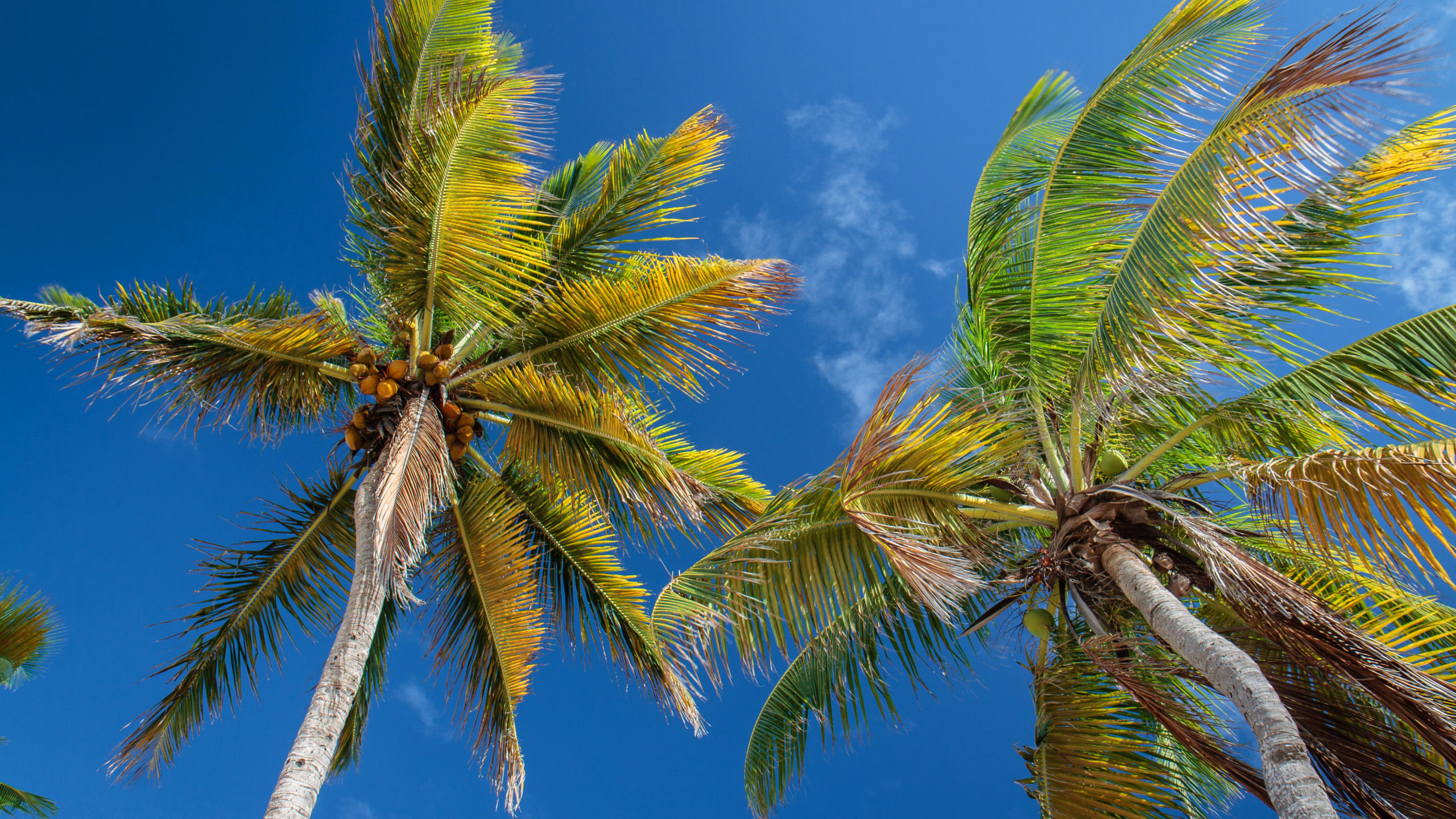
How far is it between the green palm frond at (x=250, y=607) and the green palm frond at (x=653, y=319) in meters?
2.23

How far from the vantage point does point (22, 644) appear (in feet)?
32.8

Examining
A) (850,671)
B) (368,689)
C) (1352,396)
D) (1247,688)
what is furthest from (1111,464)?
(368,689)

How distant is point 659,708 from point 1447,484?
6133mm

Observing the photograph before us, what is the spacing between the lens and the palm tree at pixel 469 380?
6.96 metres

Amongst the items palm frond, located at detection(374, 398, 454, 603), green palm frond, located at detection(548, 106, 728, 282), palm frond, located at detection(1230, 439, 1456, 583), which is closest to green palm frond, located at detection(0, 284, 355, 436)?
palm frond, located at detection(374, 398, 454, 603)

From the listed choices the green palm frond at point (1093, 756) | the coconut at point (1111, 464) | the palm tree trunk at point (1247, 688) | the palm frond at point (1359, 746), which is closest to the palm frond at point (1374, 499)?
the palm tree trunk at point (1247, 688)

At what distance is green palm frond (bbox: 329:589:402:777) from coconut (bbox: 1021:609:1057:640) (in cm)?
608

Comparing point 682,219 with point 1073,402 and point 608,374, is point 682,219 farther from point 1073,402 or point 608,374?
point 1073,402

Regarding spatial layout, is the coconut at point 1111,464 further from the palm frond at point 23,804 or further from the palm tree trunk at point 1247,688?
the palm frond at point 23,804

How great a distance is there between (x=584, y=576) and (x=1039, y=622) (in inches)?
167

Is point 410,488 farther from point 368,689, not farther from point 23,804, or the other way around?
point 23,804

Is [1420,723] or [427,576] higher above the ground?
[427,576]

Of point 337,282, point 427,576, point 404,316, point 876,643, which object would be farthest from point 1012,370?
point 337,282

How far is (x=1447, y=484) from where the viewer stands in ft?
12.8
